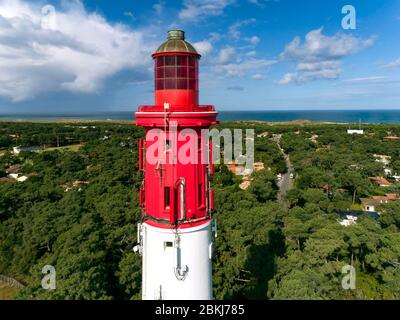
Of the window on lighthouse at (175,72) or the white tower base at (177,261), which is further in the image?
the white tower base at (177,261)

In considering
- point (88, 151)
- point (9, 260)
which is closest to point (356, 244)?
point (9, 260)

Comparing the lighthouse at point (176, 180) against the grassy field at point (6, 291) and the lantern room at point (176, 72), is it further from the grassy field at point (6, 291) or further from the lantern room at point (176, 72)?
the grassy field at point (6, 291)

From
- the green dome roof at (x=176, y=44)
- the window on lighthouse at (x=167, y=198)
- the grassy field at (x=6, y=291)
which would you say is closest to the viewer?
the green dome roof at (x=176, y=44)

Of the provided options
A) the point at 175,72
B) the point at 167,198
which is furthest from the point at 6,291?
the point at 175,72

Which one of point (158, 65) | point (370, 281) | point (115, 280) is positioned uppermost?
point (158, 65)

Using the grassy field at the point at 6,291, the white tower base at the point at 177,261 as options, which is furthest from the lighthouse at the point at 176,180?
the grassy field at the point at 6,291

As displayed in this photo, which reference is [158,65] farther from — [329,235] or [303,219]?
[303,219]

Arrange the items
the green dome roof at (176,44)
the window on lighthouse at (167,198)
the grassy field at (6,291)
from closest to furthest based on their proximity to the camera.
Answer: the green dome roof at (176,44) → the window on lighthouse at (167,198) → the grassy field at (6,291)
